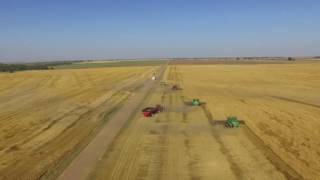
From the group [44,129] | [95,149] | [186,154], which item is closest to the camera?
[186,154]

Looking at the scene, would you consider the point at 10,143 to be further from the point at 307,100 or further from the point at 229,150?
the point at 307,100

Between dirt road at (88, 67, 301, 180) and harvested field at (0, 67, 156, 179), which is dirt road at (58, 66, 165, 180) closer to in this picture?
dirt road at (88, 67, 301, 180)

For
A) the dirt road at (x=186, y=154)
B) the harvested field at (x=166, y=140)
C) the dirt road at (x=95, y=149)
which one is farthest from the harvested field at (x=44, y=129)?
the dirt road at (x=186, y=154)

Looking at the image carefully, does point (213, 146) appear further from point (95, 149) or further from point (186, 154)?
point (95, 149)

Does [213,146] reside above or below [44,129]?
above

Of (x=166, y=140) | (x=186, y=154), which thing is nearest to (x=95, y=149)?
(x=166, y=140)

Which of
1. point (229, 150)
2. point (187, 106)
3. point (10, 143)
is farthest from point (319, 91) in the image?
point (10, 143)

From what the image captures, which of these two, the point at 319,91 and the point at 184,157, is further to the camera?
the point at 319,91

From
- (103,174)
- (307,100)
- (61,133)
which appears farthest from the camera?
(307,100)

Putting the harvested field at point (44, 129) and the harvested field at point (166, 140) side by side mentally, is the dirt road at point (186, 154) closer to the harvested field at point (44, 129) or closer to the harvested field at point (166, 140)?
the harvested field at point (166, 140)
